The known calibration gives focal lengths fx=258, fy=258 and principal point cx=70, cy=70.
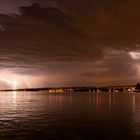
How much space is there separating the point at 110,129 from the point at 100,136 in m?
6.27

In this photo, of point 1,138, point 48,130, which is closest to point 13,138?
point 1,138

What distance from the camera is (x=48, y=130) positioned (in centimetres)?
4116

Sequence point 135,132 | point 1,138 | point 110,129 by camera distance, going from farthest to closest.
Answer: point 110,129 < point 135,132 < point 1,138

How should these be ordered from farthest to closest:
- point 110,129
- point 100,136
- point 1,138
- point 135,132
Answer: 1. point 110,129
2. point 135,132
3. point 100,136
4. point 1,138

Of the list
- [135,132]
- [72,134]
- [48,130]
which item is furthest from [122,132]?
[48,130]

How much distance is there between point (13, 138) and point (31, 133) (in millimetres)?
4422

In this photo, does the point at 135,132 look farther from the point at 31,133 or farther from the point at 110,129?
the point at 31,133

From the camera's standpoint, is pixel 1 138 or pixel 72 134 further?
pixel 72 134

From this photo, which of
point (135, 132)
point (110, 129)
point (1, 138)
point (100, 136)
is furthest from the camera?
point (110, 129)

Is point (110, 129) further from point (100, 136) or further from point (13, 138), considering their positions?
point (13, 138)

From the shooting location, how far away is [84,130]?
135 feet

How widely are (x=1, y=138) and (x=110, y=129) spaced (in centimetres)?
1765

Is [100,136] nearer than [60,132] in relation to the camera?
Yes

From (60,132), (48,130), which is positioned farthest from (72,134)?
(48,130)
